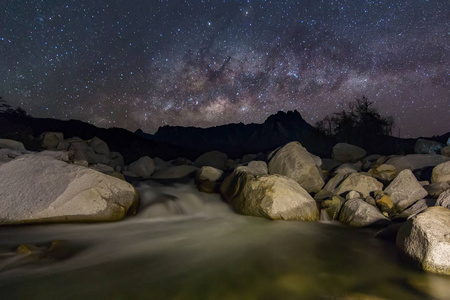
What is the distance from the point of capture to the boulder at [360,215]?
653 centimetres

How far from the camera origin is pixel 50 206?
616 cm

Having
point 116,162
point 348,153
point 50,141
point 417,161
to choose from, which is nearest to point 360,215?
point 417,161

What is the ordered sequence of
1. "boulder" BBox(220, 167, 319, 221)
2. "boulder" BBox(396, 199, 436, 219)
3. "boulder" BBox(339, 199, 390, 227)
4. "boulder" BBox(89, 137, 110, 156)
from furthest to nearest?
"boulder" BBox(89, 137, 110, 156), "boulder" BBox(220, 167, 319, 221), "boulder" BBox(396, 199, 436, 219), "boulder" BBox(339, 199, 390, 227)

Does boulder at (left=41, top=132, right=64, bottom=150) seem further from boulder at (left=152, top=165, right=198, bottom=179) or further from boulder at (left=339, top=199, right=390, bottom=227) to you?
boulder at (left=339, top=199, right=390, bottom=227)

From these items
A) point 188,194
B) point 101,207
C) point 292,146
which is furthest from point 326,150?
point 101,207

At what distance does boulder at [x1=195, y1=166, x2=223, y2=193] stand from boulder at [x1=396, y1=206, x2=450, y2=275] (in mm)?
7052

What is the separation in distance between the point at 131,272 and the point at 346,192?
23.4ft

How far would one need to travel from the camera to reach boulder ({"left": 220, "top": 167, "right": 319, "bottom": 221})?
7.13m

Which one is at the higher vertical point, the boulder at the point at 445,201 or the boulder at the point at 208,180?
the boulder at the point at 445,201

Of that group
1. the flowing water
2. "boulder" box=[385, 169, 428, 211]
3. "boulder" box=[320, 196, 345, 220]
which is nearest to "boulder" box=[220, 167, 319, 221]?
the flowing water

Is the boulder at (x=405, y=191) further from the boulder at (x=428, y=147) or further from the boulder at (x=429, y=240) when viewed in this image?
the boulder at (x=428, y=147)

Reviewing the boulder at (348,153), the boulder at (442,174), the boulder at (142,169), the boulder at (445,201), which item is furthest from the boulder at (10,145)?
the boulder at (348,153)

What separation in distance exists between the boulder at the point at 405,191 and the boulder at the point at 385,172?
2578 mm

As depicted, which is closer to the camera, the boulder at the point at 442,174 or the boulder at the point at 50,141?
the boulder at the point at 442,174
